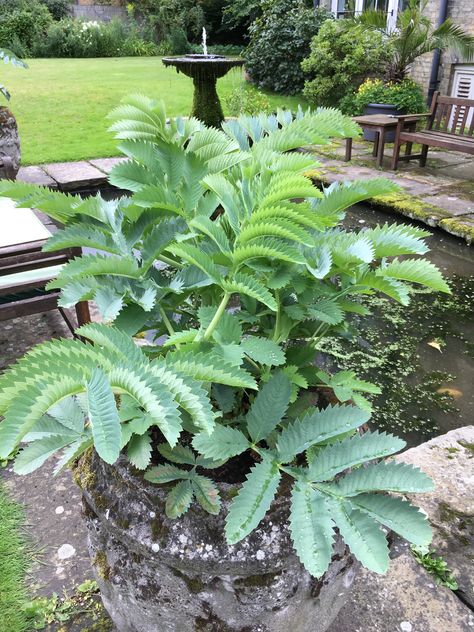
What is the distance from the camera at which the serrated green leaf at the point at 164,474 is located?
1026 mm

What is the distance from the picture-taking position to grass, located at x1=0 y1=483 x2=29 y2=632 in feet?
5.19

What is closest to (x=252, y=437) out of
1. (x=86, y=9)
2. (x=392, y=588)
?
(x=392, y=588)

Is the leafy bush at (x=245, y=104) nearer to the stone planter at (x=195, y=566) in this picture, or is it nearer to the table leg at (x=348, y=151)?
the table leg at (x=348, y=151)

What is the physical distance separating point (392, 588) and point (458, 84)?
30.8 feet

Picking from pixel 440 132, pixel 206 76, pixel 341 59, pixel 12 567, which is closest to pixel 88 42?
pixel 341 59

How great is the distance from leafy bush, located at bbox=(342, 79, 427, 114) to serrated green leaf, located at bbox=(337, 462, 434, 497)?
848cm

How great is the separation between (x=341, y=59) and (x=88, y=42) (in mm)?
12390

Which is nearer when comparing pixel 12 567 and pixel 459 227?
pixel 12 567

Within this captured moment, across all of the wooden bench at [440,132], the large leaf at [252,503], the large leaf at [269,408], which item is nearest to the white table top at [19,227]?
the large leaf at [269,408]

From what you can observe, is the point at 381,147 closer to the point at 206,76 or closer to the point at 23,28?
the point at 206,76

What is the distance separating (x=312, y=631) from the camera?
121 cm

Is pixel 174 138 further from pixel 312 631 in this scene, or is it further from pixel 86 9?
pixel 86 9

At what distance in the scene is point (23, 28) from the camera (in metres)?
19.0

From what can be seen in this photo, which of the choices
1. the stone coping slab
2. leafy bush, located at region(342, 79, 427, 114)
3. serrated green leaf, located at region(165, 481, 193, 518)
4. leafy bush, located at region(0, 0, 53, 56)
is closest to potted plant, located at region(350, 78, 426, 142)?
leafy bush, located at region(342, 79, 427, 114)
